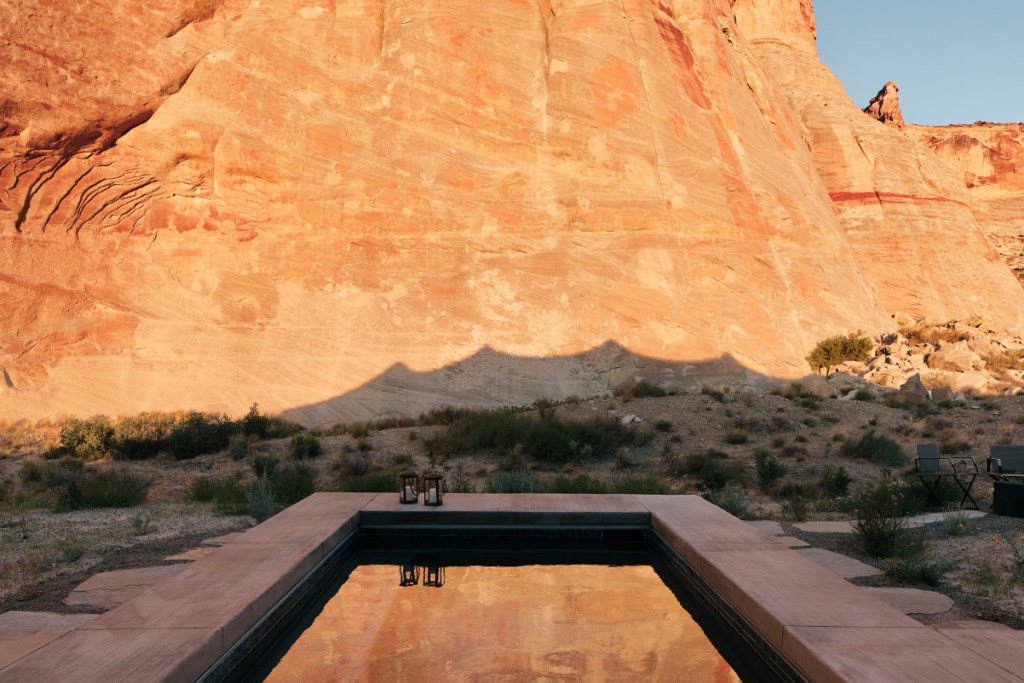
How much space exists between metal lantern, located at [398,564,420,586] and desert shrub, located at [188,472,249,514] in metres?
3.01

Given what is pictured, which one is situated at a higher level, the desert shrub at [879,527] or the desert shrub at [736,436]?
the desert shrub at [736,436]

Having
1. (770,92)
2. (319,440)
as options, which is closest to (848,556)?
(319,440)

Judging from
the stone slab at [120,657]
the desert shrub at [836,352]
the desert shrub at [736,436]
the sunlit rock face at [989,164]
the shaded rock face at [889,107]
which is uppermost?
the shaded rock face at [889,107]

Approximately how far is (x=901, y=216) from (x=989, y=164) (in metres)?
17.6

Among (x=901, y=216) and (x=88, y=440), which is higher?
(x=901, y=216)

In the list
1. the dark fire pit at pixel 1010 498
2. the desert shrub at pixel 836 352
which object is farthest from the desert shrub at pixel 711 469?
the desert shrub at pixel 836 352

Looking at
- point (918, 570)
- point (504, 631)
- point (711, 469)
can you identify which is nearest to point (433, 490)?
point (504, 631)

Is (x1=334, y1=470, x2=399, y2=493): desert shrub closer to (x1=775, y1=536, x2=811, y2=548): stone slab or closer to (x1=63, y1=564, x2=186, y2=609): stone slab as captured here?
(x1=63, y1=564, x2=186, y2=609): stone slab

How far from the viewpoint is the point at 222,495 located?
10.2m

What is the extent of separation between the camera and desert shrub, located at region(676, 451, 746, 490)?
1166cm

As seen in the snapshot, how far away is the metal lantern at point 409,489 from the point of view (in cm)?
788

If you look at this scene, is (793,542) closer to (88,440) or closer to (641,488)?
(641,488)

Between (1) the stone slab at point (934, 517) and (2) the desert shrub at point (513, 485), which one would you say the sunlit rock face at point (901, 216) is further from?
(2) the desert shrub at point (513, 485)

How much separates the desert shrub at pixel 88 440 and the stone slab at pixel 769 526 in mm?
12879
